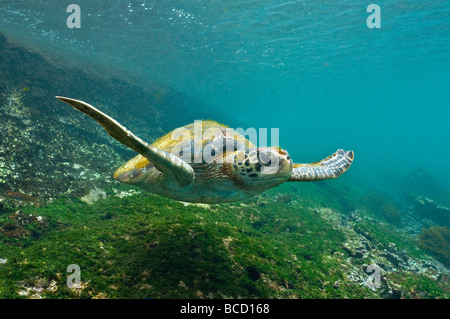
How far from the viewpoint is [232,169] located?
2.62 metres

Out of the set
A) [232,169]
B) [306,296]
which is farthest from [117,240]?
[306,296]

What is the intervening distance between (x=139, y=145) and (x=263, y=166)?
1278 millimetres

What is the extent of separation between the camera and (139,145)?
185 cm

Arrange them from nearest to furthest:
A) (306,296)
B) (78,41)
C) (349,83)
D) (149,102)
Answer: (306,296) → (149,102) → (78,41) → (349,83)

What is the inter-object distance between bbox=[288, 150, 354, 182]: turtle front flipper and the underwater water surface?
4.54ft

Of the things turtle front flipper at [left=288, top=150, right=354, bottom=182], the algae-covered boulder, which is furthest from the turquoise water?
turtle front flipper at [left=288, top=150, right=354, bottom=182]

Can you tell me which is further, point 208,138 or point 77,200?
point 77,200

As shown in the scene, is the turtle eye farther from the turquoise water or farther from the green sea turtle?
the turquoise water

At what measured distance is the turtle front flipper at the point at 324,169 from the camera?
3359 millimetres

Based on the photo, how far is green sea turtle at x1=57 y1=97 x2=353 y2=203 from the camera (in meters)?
2.13

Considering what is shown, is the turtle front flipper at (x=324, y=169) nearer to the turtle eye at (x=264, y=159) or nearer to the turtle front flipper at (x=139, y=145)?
the turtle eye at (x=264, y=159)

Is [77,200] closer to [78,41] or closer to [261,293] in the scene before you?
[261,293]
